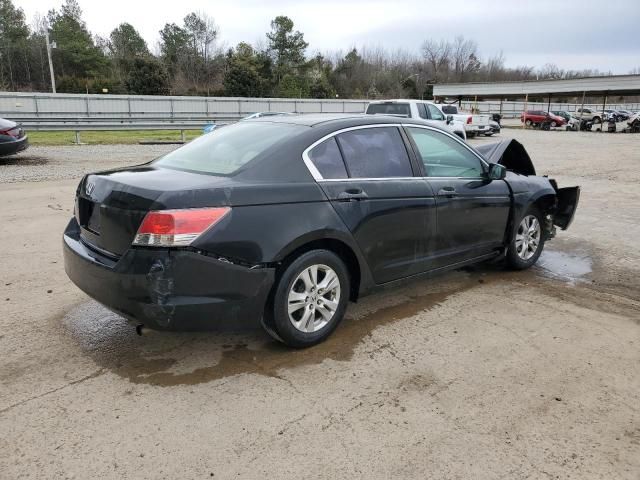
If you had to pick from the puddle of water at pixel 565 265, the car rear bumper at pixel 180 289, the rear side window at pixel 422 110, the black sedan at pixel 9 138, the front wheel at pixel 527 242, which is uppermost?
the rear side window at pixel 422 110

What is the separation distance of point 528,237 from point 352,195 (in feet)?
8.88

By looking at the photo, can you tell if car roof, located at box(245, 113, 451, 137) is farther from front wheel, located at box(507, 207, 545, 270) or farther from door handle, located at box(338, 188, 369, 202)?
front wheel, located at box(507, 207, 545, 270)

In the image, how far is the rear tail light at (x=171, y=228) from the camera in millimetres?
2994

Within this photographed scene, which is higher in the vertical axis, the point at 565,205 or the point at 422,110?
the point at 422,110

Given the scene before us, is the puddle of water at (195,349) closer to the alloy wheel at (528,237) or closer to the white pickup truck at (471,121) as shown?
the alloy wheel at (528,237)

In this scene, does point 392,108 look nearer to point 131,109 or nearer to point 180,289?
point 180,289

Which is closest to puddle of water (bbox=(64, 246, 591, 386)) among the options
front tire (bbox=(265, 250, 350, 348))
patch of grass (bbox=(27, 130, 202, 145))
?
front tire (bbox=(265, 250, 350, 348))

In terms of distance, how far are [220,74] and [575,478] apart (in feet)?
216

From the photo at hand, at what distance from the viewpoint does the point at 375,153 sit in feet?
13.4

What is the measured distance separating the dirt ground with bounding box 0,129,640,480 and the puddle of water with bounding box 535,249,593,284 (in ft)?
0.85

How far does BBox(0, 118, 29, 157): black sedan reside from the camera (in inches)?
487

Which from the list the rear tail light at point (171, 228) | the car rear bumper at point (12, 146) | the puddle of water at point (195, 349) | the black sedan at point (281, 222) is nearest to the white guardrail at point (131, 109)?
the car rear bumper at point (12, 146)

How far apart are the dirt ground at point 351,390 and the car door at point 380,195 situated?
586mm

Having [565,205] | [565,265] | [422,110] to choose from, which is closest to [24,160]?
[422,110]
